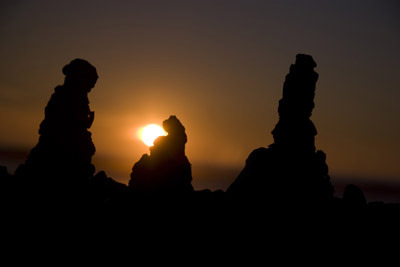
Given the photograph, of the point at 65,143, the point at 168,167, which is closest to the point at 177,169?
the point at 168,167

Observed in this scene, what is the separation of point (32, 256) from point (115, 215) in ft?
49.8

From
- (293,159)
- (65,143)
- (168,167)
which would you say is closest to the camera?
(293,159)

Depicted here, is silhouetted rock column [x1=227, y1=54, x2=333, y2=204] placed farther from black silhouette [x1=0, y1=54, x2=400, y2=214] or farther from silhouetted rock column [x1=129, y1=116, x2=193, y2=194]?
silhouetted rock column [x1=129, y1=116, x2=193, y2=194]

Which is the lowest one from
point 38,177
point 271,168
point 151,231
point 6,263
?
point 6,263

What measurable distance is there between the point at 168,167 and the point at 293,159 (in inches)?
959

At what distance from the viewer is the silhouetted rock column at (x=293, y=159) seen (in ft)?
303

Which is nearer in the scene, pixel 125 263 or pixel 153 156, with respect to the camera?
pixel 125 263

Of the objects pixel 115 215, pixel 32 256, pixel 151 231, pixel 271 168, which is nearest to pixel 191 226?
pixel 151 231

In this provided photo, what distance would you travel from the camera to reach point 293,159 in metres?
93.2

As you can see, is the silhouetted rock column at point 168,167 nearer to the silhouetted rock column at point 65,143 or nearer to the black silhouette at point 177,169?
the black silhouette at point 177,169

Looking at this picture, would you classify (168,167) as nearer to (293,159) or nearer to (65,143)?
(65,143)

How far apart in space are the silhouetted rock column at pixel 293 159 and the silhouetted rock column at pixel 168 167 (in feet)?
32.2

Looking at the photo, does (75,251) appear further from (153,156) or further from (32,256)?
(153,156)

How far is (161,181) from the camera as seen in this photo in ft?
318
